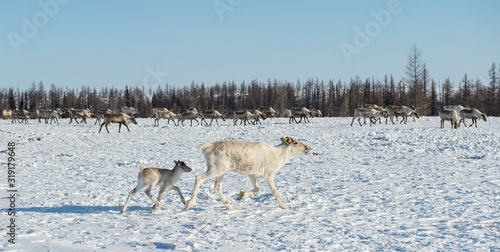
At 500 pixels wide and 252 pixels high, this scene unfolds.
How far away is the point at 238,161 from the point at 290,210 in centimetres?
139

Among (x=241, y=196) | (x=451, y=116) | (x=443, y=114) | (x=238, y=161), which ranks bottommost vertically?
(x=241, y=196)

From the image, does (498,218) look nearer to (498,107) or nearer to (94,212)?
(94,212)

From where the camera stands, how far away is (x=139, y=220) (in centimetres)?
662

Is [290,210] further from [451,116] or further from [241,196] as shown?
[451,116]

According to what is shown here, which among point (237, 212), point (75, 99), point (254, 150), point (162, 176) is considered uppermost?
point (75, 99)

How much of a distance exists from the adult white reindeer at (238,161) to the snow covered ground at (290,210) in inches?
17.9

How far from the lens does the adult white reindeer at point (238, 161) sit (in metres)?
7.31

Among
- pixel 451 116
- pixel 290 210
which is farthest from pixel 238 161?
pixel 451 116

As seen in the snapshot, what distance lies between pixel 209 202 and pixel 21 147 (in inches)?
680

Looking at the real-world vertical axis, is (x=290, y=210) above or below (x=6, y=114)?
below

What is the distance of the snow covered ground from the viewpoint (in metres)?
5.43

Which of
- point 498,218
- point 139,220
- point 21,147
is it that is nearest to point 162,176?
point 139,220

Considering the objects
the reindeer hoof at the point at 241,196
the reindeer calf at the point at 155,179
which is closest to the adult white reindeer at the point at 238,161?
the reindeer hoof at the point at 241,196

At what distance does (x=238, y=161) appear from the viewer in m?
7.49
